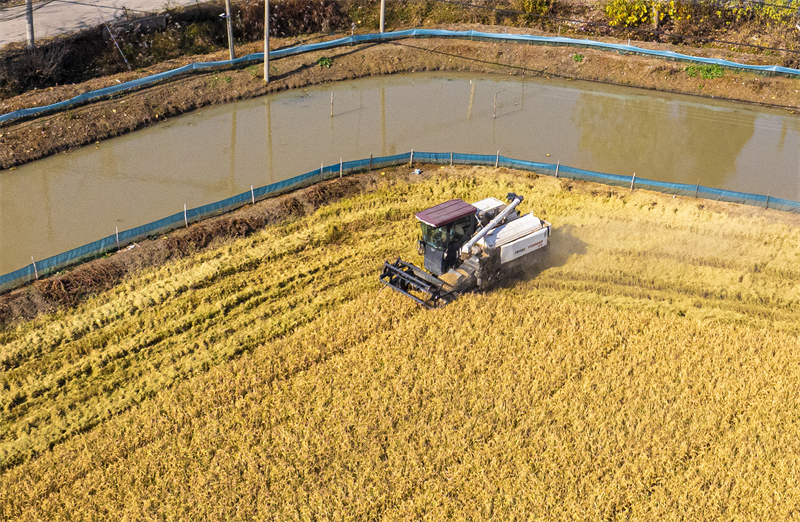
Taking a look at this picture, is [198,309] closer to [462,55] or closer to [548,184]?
[548,184]

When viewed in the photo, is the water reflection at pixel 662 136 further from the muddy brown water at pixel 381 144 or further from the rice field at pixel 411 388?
the rice field at pixel 411 388

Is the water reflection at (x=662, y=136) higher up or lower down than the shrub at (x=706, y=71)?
lower down

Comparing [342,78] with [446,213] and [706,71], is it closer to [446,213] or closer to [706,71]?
[706,71]

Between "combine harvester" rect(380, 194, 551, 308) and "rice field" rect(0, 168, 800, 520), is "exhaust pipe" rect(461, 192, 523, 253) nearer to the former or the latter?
"combine harvester" rect(380, 194, 551, 308)

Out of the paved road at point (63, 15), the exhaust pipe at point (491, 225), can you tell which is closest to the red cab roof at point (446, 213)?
the exhaust pipe at point (491, 225)

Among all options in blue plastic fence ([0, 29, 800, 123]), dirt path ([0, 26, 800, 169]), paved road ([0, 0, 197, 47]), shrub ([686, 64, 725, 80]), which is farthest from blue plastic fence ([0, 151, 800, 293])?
paved road ([0, 0, 197, 47])

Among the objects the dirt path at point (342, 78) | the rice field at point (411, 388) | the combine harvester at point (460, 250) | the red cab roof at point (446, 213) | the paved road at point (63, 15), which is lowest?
the rice field at point (411, 388)

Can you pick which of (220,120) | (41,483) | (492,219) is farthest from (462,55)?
(41,483)
